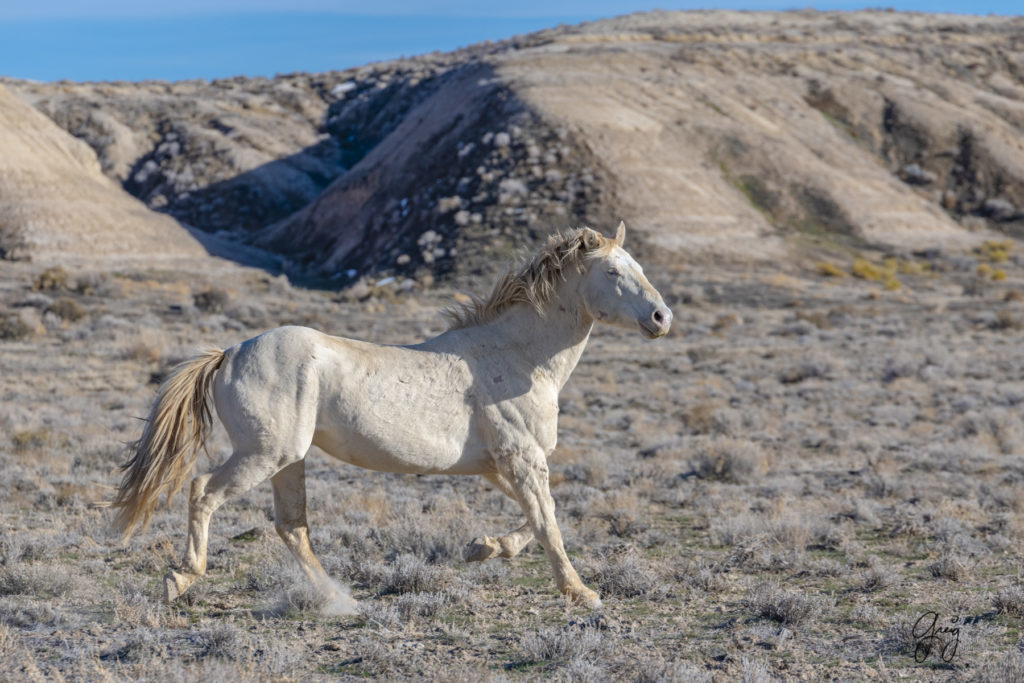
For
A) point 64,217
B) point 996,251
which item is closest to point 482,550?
point 64,217

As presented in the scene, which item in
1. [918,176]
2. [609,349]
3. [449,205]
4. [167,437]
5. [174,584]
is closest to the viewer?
[174,584]

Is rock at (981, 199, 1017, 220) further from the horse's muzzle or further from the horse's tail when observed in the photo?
the horse's tail

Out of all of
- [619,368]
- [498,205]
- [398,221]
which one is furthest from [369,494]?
[398,221]

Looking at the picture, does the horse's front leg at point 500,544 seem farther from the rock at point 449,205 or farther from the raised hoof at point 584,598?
the rock at point 449,205

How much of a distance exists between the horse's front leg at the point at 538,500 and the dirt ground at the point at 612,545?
1.12ft

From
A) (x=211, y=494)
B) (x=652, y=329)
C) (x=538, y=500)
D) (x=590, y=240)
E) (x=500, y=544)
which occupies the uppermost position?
(x=590, y=240)

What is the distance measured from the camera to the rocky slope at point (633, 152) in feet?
147

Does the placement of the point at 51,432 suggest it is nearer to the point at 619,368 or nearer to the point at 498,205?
the point at 619,368

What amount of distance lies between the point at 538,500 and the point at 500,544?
385 millimetres

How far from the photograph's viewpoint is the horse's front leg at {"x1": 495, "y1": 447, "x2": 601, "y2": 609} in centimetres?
591

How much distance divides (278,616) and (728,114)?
171 ft

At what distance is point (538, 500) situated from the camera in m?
5.93

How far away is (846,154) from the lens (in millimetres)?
53438

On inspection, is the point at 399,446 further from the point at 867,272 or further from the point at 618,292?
the point at 867,272
